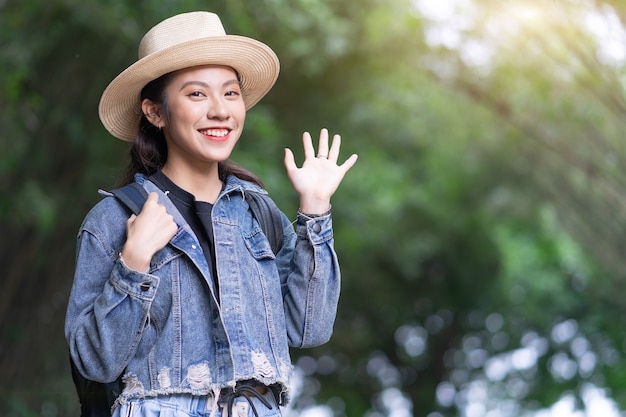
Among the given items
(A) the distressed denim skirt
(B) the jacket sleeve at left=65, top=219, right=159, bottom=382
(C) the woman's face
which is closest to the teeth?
(C) the woman's face

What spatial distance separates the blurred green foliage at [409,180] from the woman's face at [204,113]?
1.01m

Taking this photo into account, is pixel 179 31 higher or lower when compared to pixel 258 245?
higher

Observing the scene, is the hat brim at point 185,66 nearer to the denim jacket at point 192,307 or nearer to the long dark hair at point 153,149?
the long dark hair at point 153,149

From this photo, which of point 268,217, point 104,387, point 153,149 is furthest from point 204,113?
point 104,387

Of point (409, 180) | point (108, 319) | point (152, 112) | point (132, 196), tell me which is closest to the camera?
Result: point (108, 319)

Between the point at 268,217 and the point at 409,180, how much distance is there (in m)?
13.6

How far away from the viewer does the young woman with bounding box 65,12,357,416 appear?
242cm

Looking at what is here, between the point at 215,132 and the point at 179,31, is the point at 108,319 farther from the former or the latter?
the point at 179,31

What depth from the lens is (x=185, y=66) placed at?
105 inches

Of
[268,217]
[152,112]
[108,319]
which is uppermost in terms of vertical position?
[152,112]

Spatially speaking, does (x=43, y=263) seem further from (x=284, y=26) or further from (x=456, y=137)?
(x=456, y=137)

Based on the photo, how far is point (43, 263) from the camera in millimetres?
9516

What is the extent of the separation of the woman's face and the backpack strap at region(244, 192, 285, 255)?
177 millimetres

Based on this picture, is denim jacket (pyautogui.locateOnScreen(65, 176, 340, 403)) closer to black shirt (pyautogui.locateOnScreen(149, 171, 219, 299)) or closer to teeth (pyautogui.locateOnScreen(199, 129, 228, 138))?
black shirt (pyautogui.locateOnScreen(149, 171, 219, 299))
